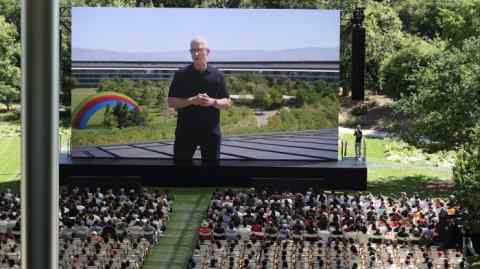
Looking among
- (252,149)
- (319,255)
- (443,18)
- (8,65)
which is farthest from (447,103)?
(8,65)

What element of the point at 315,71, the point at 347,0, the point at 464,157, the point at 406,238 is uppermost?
the point at 347,0

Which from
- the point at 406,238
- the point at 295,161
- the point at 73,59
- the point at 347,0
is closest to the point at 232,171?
the point at 295,161

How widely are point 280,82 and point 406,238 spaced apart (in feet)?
33.0

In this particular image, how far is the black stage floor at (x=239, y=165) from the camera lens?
26.2 m

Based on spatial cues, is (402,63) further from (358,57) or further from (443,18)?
(358,57)

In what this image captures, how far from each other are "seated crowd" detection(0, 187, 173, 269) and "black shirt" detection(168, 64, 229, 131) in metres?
4.53

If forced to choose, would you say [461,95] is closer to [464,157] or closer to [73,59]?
[464,157]

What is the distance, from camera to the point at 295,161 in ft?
88.1

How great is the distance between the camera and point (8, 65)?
36.4 metres

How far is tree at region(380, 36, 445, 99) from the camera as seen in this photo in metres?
40.6

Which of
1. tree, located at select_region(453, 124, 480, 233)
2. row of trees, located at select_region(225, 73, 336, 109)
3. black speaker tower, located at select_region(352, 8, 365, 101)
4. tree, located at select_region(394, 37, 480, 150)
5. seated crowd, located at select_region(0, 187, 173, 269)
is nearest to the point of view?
seated crowd, located at select_region(0, 187, 173, 269)

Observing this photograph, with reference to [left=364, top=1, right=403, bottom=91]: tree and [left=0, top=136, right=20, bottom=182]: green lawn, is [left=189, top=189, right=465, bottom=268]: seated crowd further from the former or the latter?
[left=364, top=1, right=403, bottom=91]: tree

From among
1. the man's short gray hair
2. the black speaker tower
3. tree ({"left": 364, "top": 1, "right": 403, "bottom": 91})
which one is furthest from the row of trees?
tree ({"left": 364, "top": 1, "right": 403, "bottom": 91})

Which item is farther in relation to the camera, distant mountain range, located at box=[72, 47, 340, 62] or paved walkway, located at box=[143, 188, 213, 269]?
distant mountain range, located at box=[72, 47, 340, 62]
